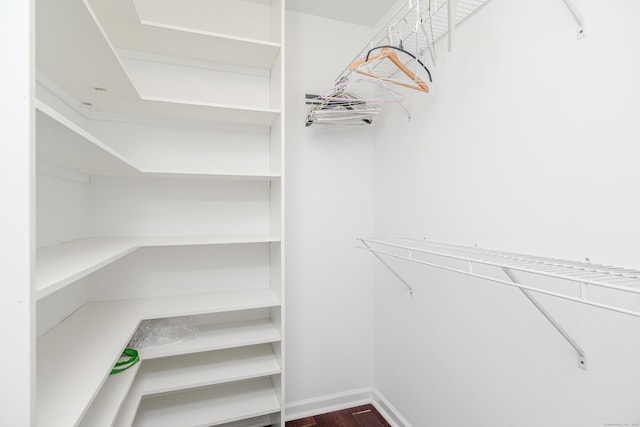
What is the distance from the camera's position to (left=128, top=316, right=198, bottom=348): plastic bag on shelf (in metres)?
1.67

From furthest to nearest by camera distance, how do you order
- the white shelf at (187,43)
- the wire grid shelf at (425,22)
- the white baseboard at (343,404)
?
the white baseboard at (343,404), the white shelf at (187,43), the wire grid shelf at (425,22)

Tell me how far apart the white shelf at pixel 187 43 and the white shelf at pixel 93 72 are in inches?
14.2

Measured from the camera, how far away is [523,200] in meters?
1.18

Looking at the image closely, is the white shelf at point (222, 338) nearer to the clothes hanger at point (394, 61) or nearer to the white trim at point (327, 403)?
the white trim at point (327, 403)

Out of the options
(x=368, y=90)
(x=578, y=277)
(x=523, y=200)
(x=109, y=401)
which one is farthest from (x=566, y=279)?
(x=368, y=90)

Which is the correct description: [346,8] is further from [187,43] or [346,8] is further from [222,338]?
[222,338]

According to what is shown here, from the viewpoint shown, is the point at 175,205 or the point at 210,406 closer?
the point at 210,406

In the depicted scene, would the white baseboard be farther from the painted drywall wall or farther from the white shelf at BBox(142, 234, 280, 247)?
the white shelf at BBox(142, 234, 280, 247)

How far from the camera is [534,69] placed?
3.71 ft

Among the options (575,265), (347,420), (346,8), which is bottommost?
(347,420)

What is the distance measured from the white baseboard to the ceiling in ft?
8.63

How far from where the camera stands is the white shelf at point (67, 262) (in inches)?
29.3

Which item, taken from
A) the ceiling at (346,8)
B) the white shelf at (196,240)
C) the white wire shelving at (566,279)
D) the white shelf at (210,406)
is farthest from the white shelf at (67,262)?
the ceiling at (346,8)

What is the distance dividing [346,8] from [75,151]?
71.8 inches
